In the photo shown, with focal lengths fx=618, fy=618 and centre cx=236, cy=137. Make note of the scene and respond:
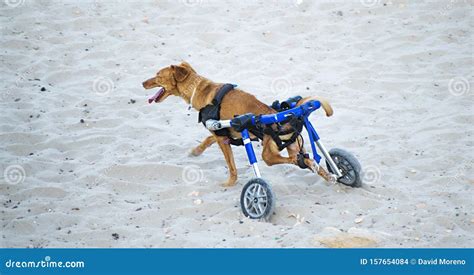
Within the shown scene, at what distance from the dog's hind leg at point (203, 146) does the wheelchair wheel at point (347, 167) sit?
1.41 metres

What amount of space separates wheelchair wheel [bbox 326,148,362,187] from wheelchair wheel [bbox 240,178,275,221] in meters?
0.88

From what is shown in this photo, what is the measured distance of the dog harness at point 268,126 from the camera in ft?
18.1

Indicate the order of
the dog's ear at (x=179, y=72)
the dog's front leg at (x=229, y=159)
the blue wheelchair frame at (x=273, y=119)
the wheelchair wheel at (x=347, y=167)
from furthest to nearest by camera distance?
the dog's ear at (x=179, y=72) < the dog's front leg at (x=229, y=159) < the wheelchair wheel at (x=347, y=167) < the blue wheelchair frame at (x=273, y=119)

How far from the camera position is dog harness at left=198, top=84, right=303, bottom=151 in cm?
552

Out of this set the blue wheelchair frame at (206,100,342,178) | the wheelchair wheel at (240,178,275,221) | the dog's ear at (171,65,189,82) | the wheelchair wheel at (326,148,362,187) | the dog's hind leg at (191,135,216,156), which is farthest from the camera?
the dog's hind leg at (191,135,216,156)

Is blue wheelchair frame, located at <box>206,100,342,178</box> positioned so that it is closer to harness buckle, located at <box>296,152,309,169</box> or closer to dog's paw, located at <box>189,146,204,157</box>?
harness buckle, located at <box>296,152,309,169</box>

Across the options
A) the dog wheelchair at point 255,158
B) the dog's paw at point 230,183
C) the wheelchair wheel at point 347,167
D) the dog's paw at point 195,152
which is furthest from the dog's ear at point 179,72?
the wheelchair wheel at point 347,167

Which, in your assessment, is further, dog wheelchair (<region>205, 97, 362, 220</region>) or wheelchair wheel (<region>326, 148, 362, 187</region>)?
→ wheelchair wheel (<region>326, 148, 362, 187</region>)

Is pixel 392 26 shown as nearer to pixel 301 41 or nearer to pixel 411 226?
pixel 301 41

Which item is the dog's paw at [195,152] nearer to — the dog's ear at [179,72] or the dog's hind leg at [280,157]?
the dog's ear at [179,72]

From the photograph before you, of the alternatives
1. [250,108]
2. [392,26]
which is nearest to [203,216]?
[250,108]

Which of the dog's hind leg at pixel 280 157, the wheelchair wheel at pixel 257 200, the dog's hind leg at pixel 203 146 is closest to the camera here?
the wheelchair wheel at pixel 257 200

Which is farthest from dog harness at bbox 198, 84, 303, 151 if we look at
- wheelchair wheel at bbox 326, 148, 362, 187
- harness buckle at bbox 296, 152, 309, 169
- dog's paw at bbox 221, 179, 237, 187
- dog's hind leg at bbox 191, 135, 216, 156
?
dog's hind leg at bbox 191, 135, 216, 156

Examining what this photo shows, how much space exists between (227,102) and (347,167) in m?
1.30
